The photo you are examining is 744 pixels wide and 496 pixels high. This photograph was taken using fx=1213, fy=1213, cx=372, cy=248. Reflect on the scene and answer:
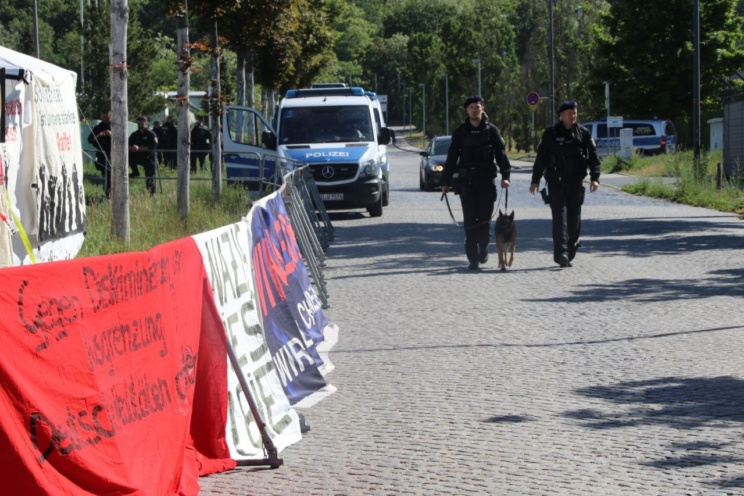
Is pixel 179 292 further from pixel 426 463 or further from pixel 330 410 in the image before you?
pixel 330 410

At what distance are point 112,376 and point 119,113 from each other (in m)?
9.94

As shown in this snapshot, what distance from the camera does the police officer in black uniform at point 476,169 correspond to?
14703 millimetres

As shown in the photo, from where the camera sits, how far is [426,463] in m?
6.21

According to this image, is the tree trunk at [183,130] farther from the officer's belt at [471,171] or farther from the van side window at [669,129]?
the van side window at [669,129]

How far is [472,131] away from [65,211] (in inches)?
195

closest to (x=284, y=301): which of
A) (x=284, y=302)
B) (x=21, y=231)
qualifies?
(x=284, y=302)

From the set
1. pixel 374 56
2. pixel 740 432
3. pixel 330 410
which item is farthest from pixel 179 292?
→ pixel 374 56

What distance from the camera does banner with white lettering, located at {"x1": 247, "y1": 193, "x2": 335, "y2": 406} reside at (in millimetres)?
7531

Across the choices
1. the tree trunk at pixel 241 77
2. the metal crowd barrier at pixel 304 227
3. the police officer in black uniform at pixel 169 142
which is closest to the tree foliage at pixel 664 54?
the tree trunk at pixel 241 77

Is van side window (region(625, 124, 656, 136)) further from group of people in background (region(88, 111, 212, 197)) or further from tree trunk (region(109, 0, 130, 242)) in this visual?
tree trunk (region(109, 0, 130, 242))

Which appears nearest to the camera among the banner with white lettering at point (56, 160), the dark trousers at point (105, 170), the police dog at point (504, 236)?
the banner with white lettering at point (56, 160)

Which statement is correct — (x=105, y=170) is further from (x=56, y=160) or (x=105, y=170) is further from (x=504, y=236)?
(x=504, y=236)

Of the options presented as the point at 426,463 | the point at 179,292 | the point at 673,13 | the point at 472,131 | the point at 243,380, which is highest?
the point at 673,13

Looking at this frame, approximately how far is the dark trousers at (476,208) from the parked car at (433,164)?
19089 millimetres
